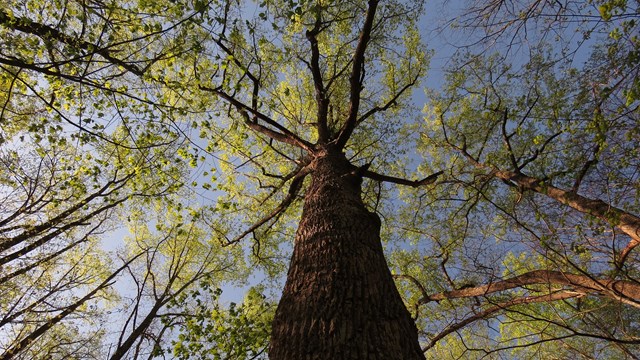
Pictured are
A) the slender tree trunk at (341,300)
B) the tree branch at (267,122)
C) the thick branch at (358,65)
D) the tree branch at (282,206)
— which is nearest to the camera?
the slender tree trunk at (341,300)

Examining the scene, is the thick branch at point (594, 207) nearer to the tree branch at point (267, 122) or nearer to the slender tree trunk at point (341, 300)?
the slender tree trunk at point (341, 300)

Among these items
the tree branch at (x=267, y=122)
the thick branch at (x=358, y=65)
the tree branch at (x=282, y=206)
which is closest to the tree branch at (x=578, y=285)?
the thick branch at (x=358, y=65)

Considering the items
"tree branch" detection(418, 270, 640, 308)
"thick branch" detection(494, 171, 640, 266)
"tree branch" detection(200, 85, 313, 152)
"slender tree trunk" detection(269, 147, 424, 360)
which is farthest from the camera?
"tree branch" detection(200, 85, 313, 152)

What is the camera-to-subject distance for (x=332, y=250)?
2.71m

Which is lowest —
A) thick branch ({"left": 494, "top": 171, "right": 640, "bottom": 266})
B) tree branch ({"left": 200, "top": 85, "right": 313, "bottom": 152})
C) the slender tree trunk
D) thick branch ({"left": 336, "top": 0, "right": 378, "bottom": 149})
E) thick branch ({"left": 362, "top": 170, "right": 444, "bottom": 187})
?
the slender tree trunk

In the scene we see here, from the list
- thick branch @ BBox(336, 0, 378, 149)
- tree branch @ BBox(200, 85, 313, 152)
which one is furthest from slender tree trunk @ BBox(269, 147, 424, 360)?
tree branch @ BBox(200, 85, 313, 152)

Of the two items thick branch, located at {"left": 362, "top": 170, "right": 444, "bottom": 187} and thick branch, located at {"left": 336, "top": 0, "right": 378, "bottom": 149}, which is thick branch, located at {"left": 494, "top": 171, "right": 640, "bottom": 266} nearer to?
thick branch, located at {"left": 362, "top": 170, "right": 444, "bottom": 187}

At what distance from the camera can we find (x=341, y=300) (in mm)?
2148

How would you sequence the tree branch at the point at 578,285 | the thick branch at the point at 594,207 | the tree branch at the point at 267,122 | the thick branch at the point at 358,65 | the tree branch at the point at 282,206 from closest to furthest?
the tree branch at the point at 578,285 → the thick branch at the point at 594,207 → the thick branch at the point at 358,65 → the tree branch at the point at 267,122 → the tree branch at the point at 282,206

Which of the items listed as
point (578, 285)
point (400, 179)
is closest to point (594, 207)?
point (578, 285)

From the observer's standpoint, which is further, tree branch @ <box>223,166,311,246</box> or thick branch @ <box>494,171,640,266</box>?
tree branch @ <box>223,166,311,246</box>

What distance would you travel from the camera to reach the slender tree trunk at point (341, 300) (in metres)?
1.86

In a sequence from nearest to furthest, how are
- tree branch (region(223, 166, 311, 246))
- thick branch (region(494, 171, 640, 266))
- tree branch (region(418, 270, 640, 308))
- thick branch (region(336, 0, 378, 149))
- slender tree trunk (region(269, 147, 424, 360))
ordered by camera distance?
slender tree trunk (region(269, 147, 424, 360)) < tree branch (region(418, 270, 640, 308)) < thick branch (region(494, 171, 640, 266)) < thick branch (region(336, 0, 378, 149)) < tree branch (region(223, 166, 311, 246))

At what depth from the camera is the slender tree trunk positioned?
186 cm
